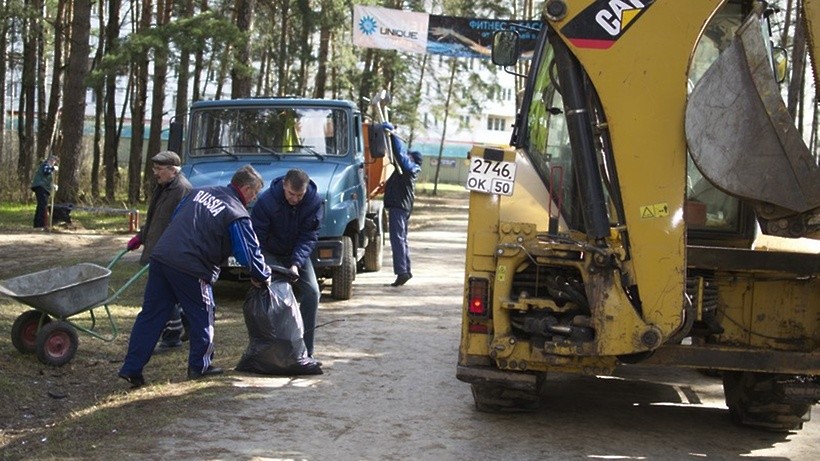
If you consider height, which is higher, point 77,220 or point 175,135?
point 175,135

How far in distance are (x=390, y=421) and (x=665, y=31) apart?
10.5 ft

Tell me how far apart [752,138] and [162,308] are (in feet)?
14.7

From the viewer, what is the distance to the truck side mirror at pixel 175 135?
13558 millimetres

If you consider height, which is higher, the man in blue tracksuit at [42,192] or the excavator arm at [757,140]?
Answer: the excavator arm at [757,140]

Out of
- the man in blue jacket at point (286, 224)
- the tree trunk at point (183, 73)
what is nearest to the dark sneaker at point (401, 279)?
the tree trunk at point (183, 73)

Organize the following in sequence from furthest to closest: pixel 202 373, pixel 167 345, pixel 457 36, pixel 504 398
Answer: pixel 457 36 < pixel 167 345 < pixel 202 373 < pixel 504 398

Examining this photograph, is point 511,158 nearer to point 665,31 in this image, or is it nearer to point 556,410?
point 665,31

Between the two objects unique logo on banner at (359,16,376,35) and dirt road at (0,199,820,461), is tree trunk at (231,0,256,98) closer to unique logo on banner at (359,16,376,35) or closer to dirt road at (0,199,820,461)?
unique logo on banner at (359,16,376,35)

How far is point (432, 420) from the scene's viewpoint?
7.97 meters

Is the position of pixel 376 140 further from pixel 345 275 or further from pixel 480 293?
pixel 480 293

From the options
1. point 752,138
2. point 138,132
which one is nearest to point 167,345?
point 752,138

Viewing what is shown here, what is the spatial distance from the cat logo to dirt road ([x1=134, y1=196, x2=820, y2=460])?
257cm

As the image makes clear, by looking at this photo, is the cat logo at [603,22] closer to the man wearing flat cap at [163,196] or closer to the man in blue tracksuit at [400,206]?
the man wearing flat cap at [163,196]

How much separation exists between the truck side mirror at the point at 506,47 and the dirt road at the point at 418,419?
2618 millimetres
